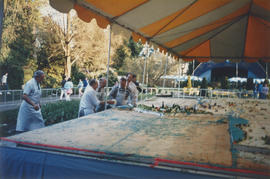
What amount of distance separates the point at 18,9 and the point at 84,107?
15.3 meters

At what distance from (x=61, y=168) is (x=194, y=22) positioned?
565 cm

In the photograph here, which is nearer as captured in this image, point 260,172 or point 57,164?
point 260,172

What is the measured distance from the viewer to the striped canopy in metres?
4.17

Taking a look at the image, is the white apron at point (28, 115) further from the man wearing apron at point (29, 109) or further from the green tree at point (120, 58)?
the green tree at point (120, 58)

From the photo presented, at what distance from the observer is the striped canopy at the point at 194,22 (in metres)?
4.17

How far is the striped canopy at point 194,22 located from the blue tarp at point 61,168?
2131 millimetres

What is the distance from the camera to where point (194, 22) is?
21.0 ft

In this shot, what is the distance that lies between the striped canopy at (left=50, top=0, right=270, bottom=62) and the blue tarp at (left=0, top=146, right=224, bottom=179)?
2.13 m

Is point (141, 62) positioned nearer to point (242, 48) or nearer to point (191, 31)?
point (242, 48)

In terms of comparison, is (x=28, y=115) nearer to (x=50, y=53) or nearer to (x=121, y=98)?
(x=121, y=98)

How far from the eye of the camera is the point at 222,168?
1.60 m

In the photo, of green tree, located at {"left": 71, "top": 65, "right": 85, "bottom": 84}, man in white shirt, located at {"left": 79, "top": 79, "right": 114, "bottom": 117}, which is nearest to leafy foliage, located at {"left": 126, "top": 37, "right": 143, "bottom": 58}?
green tree, located at {"left": 71, "top": 65, "right": 85, "bottom": 84}

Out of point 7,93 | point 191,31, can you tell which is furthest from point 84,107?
point 7,93

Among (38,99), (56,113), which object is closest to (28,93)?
(38,99)
